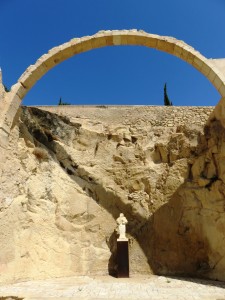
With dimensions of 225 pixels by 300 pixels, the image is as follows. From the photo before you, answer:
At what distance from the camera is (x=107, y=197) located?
379 inches

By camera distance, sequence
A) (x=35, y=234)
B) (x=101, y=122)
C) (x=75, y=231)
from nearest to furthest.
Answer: (x=35, y=234), (x=75, y=231), (x=101, y=122)

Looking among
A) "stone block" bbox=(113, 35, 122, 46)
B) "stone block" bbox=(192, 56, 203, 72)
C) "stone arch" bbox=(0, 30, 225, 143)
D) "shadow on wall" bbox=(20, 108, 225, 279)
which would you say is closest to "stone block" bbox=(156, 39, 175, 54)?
"stone arch" bbox=(0, 30, 225, 143)

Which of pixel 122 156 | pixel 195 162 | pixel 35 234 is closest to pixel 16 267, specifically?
pixel 35 234

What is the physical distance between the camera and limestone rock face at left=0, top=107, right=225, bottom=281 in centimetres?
726

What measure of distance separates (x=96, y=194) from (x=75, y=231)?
1485 millimetres

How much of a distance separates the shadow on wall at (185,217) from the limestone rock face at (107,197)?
28 mm

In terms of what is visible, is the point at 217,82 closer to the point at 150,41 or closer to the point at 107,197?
the point at 150,41

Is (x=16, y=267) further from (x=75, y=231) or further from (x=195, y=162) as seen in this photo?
(x=195, y=162)

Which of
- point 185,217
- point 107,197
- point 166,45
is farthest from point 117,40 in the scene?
point 185,217

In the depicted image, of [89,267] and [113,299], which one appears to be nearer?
[113,299]

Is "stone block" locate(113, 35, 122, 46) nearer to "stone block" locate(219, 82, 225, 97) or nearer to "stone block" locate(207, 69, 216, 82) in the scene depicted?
"stone block" locate(207, 69, 216, 82)

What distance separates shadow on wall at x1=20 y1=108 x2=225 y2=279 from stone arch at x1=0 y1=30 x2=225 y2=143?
151 cm

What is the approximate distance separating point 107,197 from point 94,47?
193 inches

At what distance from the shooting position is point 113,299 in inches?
197
